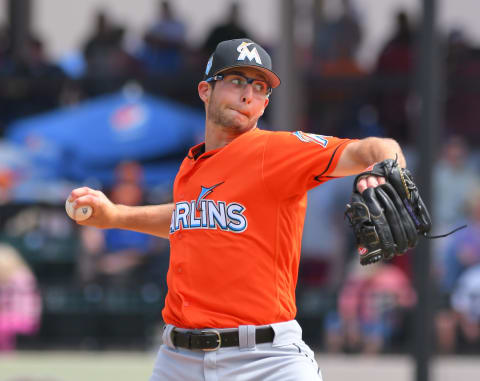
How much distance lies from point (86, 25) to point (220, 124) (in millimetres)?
7464

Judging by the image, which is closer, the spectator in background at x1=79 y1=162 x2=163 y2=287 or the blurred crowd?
the blurred crowd

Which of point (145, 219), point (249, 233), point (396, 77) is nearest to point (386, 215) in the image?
point (249, 233)

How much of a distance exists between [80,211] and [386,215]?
1368 mm

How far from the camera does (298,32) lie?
9336 millimetres

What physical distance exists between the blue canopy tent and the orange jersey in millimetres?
5943

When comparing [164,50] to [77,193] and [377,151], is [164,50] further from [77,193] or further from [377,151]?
[377,151]

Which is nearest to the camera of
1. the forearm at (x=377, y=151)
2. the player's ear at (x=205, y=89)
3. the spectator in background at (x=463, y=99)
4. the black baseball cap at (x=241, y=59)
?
the forearm at (x=377, y=151)

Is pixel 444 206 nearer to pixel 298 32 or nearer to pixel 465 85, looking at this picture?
pixel 465 85

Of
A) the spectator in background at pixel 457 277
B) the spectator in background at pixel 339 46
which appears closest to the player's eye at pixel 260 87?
the spectator in background at pixel 457 277

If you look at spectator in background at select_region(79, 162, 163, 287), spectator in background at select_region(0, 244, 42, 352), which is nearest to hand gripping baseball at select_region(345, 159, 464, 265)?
spectator in background at select_region(79, 162, 163, 287)

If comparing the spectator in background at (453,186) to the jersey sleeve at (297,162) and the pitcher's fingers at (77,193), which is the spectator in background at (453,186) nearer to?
the pitcher's fingers at (77,193)

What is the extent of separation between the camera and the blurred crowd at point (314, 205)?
26.2ft

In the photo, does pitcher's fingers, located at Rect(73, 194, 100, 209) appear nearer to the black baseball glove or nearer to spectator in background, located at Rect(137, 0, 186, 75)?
the black baseball glove

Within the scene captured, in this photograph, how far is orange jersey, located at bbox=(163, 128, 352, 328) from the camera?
3.21 metres
